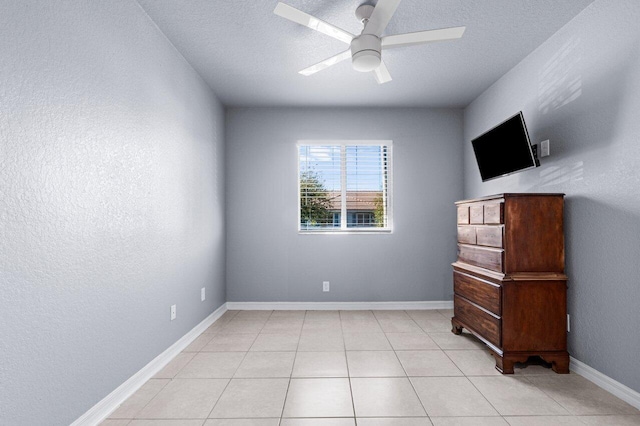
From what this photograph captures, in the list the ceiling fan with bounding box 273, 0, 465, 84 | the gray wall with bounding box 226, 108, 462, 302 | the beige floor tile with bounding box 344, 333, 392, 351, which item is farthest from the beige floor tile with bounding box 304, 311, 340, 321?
the ceiling fan with bounding box 273, 0, 465, 84

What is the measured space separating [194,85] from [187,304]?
2070mm

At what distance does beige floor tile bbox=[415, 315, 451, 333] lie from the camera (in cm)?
339

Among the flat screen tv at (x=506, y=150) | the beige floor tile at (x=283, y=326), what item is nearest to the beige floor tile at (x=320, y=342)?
the beige floor tile at (x=283, y=326)

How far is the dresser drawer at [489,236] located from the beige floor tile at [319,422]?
1.64 m

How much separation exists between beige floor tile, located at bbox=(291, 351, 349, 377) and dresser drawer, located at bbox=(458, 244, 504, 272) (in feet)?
4.50

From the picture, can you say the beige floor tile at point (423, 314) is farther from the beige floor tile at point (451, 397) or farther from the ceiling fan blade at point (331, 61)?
the ceiling fan blade at point (331, 61)

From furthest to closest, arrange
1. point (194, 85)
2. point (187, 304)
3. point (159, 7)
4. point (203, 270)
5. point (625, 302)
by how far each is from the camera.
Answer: point (203, 270) → point (194, 85) → point (187, 304) → point (159, 7) → point (625, 302)

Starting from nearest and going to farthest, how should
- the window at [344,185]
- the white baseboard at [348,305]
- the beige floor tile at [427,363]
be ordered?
the beige floor tile at [427,363], the white baseboard at [348,305], the window at [344,185]

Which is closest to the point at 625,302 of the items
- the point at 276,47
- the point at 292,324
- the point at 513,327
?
the point at 513,327

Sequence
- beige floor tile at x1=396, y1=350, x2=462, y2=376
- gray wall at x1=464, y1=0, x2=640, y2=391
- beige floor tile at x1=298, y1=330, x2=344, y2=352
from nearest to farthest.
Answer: gray wall at x1=464, y1=0, x2=640, y2=391 < beige floor tile at x1=396, y1=350, x2=462, y2=376 < beige floor tile at x1=298, y1=330, x2=344, y2=352

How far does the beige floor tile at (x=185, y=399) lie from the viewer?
6.21 ft

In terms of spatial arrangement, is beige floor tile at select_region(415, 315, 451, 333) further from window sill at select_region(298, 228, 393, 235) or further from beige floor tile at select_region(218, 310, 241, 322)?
beige floor tile at select_region(218, 310, 241, 322)

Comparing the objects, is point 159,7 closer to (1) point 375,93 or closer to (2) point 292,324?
(1) point 375,93

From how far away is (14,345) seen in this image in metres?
1.33
